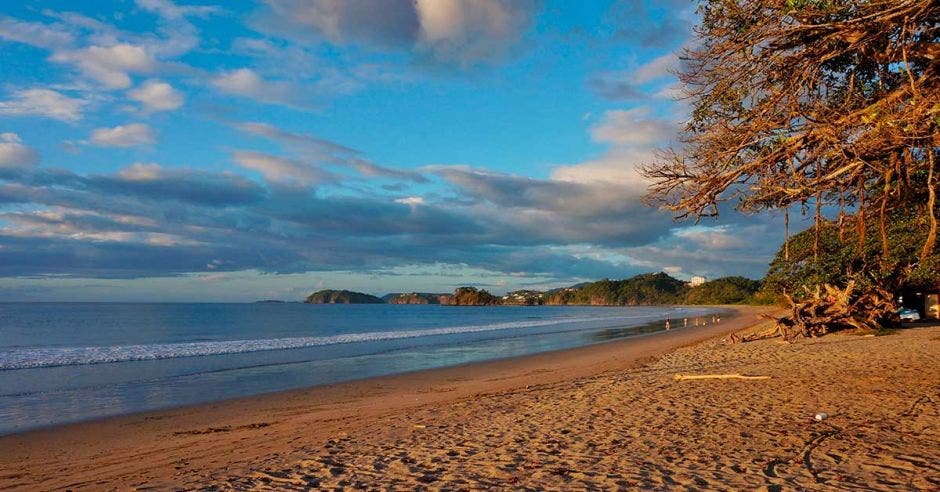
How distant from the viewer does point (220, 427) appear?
34.5 feet

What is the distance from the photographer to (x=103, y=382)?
17.2 meters

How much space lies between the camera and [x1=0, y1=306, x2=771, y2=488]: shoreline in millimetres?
7637

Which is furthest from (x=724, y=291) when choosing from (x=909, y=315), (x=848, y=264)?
(x=848, y=264)

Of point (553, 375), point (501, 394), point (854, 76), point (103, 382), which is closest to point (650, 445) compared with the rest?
point (854, 76)

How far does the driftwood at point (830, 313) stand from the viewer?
2288cm

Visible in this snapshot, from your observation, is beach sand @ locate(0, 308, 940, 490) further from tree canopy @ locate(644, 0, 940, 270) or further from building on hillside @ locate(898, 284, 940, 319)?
building on hillside @ locate(898, 284, 940, 319)

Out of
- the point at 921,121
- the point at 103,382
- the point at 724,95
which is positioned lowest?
the point at 103,382

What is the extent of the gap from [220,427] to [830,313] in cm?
2223

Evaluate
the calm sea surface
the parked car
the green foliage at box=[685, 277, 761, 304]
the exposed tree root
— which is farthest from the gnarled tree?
the green foliage at box=[685, 277, 761, 304]

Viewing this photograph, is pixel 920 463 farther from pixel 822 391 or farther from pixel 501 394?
pixel 501 394

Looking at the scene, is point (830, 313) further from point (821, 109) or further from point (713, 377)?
point (821, 109)

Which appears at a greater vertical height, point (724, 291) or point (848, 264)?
point (724, 291)

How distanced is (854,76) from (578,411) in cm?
585

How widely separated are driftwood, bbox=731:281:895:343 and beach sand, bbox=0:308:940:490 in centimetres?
877
